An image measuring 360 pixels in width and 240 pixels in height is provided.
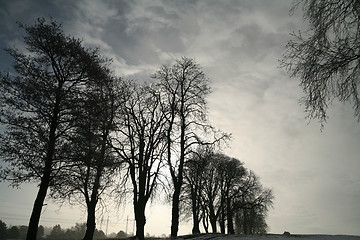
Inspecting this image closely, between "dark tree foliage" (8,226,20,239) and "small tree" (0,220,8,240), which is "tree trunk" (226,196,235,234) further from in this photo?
"dark tree foliage" (8,226,20,239)

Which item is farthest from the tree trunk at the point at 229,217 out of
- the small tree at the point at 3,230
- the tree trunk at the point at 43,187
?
the small tree at the point at 3,230

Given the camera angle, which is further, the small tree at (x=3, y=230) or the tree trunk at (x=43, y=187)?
the small tree at (x=3, y=230)

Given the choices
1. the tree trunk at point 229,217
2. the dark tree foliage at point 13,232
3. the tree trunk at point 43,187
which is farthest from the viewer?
the dark tree foliage at point 13,232

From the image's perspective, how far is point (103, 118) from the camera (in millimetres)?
13992

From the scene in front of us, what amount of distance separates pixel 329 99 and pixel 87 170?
12.1 m

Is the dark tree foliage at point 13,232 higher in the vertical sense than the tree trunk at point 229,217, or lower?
lower

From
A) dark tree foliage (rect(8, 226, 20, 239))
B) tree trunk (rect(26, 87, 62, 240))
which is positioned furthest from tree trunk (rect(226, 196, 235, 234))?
dark tree foliage (rect(8, 226, 20, 239))

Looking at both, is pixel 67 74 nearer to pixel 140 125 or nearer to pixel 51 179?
pixel 51 179

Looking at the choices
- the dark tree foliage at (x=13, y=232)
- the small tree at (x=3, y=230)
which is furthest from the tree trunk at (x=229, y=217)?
the dark tree foliage at (x=13, y=232)

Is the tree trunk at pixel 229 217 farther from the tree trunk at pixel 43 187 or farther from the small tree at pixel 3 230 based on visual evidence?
the small tree at pixel 3 230

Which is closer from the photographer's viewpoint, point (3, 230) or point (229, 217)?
point (229, 217)

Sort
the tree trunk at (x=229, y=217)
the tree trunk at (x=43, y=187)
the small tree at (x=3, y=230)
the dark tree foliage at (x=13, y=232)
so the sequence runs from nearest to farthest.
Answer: the tree trunk at (x=43, y=187) < the tree trunk at (x=229, y=217) < the small tree at (x=3, y=230) < the dark tree foliage at (x=13, y=232)

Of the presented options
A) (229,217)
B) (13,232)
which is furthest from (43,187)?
(13,232)

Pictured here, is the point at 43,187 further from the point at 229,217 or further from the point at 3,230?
the point at 3,230
